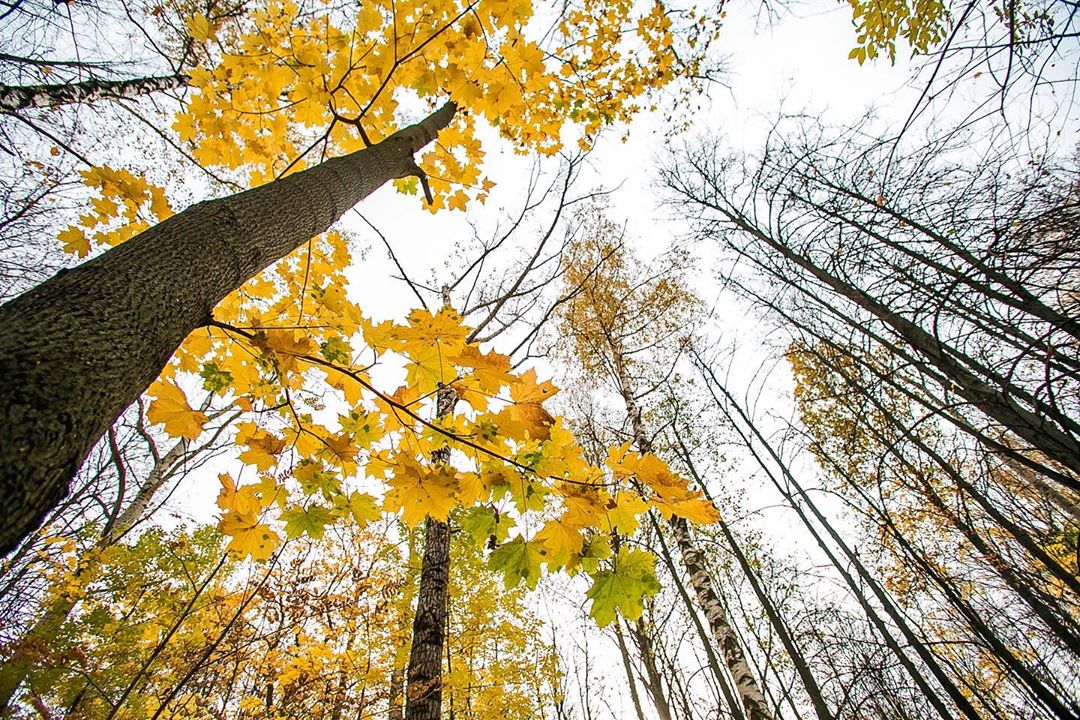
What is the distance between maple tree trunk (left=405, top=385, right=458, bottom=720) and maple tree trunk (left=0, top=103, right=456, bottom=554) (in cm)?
128

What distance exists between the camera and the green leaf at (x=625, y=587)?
3.17 ft

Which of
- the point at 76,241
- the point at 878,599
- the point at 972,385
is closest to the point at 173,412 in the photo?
the point at 76,241

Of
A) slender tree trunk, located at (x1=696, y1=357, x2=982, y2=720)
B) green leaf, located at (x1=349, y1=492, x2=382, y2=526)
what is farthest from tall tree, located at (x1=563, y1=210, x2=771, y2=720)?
green leaf, located at (x1=349, y1=492, x2=382, y2=526)

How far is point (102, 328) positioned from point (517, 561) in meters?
0.92

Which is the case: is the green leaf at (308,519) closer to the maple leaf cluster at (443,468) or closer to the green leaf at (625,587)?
the maple leaf cluster at (443,468)

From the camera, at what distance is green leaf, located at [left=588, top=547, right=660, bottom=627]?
3.17 feet

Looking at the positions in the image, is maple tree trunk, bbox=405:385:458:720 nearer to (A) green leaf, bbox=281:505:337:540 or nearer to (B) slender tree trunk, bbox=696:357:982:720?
(A) green leaf, bbox=281:505:337:540

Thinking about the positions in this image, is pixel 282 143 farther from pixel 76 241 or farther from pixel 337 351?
pixel 337 351

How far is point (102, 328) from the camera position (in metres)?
0.62

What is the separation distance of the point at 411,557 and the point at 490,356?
25.4 feet

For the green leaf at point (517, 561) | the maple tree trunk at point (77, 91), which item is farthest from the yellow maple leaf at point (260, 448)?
the maple tree trunk at point (77, 91)

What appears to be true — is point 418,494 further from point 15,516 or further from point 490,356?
point 15,516

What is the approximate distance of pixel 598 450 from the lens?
695 centimetres

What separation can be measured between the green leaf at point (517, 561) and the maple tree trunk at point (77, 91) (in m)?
4.89
